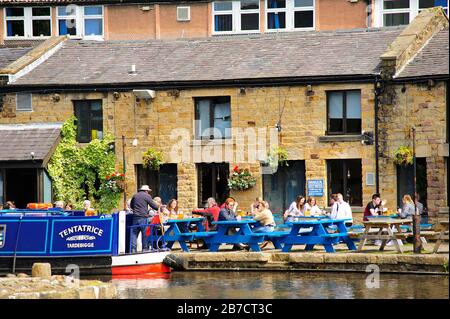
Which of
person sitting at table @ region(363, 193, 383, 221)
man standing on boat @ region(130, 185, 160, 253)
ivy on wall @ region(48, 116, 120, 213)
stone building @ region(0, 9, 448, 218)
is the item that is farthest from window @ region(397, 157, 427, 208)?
man standing on boat @ region(130, 185, 160, 253)

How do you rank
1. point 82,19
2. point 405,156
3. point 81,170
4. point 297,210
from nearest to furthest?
point 297,210 < point 405,156 < point 81,170 < point 82,19

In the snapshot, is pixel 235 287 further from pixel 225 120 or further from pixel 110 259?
pixel 225 120

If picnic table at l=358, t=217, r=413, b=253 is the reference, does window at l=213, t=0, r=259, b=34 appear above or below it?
above

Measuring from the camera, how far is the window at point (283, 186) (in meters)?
35.4

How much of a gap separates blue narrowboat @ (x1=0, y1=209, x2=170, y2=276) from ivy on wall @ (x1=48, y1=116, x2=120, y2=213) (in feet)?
27.3

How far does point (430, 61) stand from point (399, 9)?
41.2 ft

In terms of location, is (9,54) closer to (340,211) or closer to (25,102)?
(25,102)

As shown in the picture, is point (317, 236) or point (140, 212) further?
point (140, 212)

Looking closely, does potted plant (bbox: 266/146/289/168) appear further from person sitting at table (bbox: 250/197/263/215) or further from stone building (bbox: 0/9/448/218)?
person sitting at table (bbox: 250/197/263/215)

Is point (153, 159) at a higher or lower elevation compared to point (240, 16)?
lower

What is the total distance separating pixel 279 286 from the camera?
24797 millimetres

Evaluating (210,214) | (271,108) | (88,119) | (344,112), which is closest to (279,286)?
(210,214)

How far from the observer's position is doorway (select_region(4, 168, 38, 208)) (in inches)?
1448
